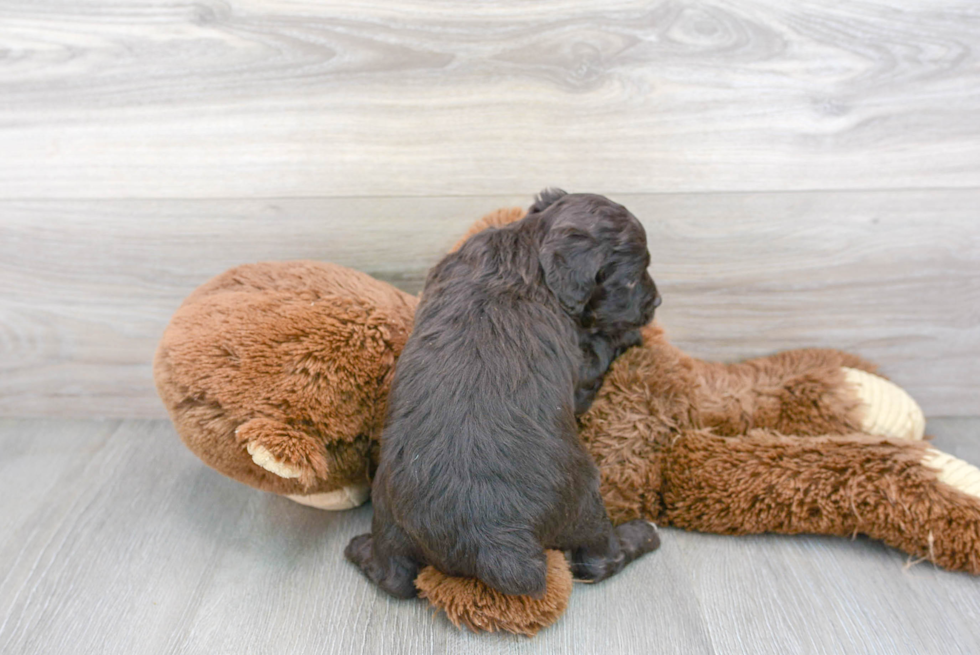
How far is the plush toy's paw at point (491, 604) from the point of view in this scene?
1.29 metres

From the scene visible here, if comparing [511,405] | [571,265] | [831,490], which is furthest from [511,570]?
[831,490]

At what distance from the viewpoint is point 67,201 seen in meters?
1.81

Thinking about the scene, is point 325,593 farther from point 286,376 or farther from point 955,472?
point 955,472

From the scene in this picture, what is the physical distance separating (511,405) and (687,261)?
0.83 m

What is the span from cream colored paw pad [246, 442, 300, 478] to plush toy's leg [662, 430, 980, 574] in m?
0.83

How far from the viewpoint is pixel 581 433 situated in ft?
5.11

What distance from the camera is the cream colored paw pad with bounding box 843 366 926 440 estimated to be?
5.57 feet

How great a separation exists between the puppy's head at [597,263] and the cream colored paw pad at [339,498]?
2.27 ft

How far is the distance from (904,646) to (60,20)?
7.53 ft

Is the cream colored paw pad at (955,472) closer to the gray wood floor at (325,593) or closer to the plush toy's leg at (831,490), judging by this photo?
the plush toy's leg at (831,490)

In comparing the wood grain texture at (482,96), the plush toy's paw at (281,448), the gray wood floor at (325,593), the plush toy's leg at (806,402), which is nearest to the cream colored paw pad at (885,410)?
the plush toy's leg at (806,402)

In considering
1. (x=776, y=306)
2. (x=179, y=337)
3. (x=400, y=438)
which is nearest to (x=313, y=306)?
(x=179, y=337)

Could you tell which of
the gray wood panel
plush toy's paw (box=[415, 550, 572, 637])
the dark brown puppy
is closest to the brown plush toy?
plush toy's paw (box=[415, 550, 572, 637])

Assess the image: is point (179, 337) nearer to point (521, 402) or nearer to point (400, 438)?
point (400, 438)
